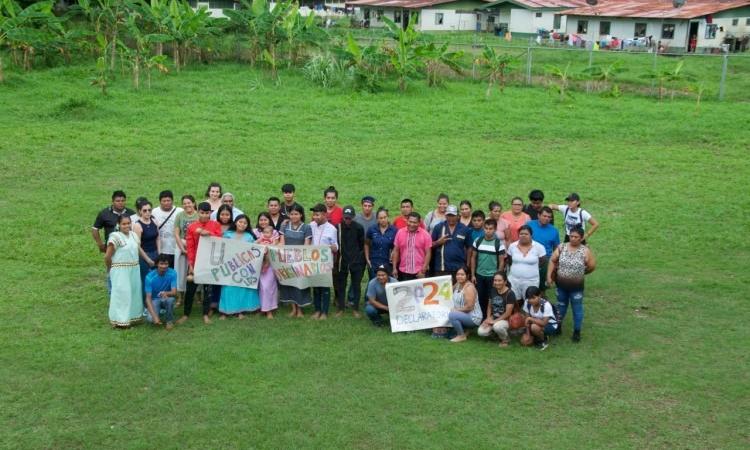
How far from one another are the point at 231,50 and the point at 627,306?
20.2 metres

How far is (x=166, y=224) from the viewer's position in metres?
11.3

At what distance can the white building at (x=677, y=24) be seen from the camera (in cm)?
3847

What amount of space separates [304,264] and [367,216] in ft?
3.68

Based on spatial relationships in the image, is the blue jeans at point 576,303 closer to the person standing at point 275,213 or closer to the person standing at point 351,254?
the person standing at point 351,254

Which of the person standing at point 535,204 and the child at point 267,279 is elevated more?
the person standing at point 535,204

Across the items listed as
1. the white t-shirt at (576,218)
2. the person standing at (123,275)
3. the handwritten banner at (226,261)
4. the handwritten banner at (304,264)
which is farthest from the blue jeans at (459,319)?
the person standing at (123,275)

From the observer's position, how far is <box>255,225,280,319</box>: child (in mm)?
11078

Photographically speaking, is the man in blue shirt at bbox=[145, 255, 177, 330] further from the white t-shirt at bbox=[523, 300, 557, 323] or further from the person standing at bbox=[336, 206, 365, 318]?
the white t-shirt at bbox=[523, 300, 557, 323]

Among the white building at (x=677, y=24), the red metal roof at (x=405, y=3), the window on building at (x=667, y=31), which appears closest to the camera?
the white building at (x=677, y=24)

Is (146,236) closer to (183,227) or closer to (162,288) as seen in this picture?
(183,227)

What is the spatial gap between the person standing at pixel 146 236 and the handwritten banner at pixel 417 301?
309 cm

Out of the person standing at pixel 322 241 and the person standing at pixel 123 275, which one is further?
the person standing at pixel 322 241

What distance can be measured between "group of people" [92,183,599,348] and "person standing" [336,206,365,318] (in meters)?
0.01

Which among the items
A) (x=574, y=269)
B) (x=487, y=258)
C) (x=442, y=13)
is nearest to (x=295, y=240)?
(x=487, y=258)
